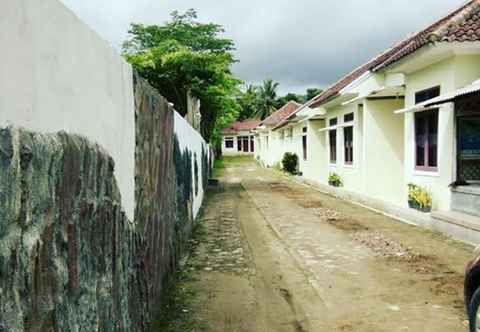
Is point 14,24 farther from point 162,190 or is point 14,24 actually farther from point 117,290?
point 162,190

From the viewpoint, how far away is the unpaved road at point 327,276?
4.88 metres

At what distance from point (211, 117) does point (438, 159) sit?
23853mm

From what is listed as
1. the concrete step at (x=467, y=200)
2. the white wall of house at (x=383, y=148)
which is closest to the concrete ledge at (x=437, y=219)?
the concrete step at (x=467, y=200)

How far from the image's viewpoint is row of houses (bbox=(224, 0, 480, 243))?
956 cm

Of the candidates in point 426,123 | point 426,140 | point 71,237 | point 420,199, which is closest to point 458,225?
point 420,199

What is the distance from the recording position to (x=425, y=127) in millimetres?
11859

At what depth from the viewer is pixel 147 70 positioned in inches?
797

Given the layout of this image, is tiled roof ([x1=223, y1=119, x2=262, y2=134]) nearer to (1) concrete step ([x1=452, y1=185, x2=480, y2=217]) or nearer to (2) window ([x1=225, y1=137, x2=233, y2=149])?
(2) window ([x1=225, y1=137, x2=233, y2=149])

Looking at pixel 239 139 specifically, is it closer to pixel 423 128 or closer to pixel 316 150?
pixel 316 150

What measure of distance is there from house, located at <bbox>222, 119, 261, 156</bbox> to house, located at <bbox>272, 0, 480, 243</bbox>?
51.5 meters

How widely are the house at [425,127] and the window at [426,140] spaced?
0.08 ft

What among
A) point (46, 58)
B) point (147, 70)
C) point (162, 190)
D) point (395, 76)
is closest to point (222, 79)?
point (147, 70)

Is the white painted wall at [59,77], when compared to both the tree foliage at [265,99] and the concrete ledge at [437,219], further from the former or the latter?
the tree foliage at [265,99]

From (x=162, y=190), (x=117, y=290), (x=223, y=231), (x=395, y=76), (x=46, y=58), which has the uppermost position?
→ (x=395, y=76)
